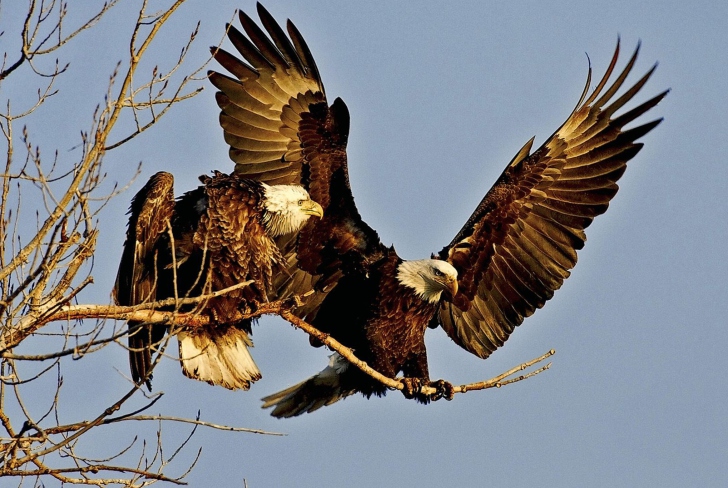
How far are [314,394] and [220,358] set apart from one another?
122cm

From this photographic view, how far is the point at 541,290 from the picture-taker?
758 centimetres

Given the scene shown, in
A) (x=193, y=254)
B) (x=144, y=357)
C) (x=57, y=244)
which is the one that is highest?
(x=193, y=254)

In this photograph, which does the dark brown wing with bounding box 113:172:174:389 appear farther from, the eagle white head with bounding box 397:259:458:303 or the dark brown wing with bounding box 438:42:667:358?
the dark brown wing with bounding box 438:42:667:358

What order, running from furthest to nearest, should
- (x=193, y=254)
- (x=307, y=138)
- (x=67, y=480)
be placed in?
1. (x=307, y=138)
2. (x=193, y=254)
3. (x=67, y=480)

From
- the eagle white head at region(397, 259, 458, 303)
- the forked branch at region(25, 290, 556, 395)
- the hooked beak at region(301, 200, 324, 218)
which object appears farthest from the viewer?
the eagle white head at region(397, 259, 458, 303)

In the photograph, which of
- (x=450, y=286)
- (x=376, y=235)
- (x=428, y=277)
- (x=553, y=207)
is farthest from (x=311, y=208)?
(x=553, y=207)

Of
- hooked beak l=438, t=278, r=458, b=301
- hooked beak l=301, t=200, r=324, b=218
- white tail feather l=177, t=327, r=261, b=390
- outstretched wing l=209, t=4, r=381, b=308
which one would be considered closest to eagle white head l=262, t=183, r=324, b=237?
hooked beak l=301, t=200, r=324, b=218

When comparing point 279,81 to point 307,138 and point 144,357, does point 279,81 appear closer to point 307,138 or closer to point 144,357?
point 307,138

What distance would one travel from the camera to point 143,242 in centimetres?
606

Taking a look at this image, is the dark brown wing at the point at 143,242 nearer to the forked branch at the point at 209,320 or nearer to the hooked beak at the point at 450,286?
the forked branch at the point at 209,320

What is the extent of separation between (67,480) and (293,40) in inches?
159

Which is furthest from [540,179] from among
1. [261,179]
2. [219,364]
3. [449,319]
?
[219,364]

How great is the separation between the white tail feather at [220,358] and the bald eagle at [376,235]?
0.60 meters

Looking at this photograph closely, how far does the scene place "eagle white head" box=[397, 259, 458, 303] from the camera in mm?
6996
